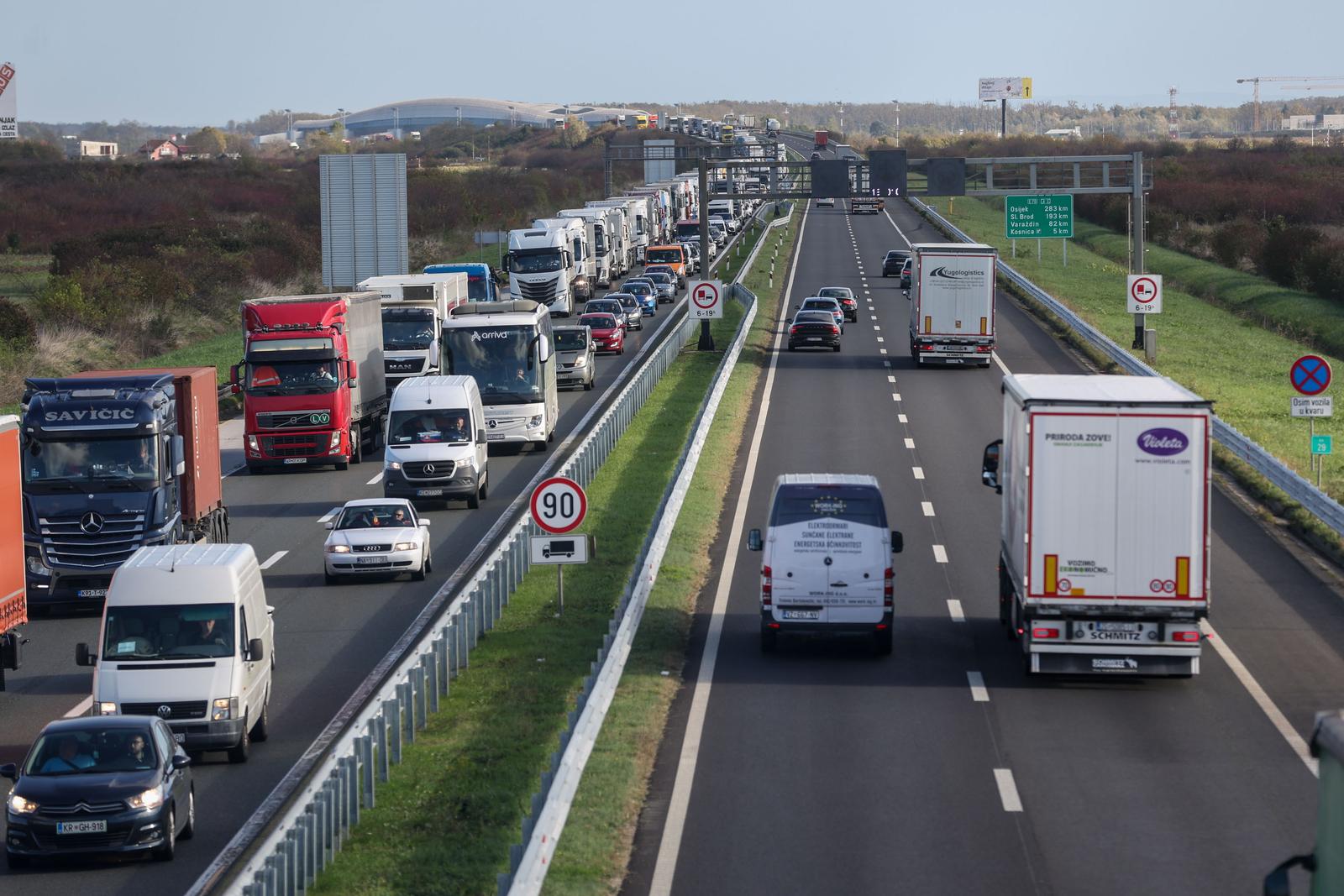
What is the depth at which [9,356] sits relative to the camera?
49125 millimetres

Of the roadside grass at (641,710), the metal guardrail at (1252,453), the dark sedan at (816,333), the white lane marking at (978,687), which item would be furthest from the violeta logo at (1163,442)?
the dark sedan at (816,333)

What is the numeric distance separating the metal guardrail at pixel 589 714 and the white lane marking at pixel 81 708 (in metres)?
6.13

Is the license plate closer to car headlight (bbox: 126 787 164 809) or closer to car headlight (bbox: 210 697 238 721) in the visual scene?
car headlight (bbox: 126 787 164 809)

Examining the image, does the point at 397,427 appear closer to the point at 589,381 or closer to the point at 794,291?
the point at 589,381

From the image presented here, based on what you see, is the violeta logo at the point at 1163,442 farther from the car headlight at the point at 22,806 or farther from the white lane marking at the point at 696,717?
the car headlight at the point at 22,806

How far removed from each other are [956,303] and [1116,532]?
31.3m

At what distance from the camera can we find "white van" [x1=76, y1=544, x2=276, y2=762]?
17.4m

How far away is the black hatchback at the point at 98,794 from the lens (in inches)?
566

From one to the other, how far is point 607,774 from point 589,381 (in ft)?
114

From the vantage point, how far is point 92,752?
591 inches

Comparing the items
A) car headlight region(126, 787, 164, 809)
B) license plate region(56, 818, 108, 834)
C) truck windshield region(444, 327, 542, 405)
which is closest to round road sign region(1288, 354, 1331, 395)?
truck windshield region(444, 327, 542, 405)

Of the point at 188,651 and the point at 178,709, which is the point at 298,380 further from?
the point at 178,709

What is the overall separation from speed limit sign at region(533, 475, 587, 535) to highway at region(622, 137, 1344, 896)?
2289 millimetres

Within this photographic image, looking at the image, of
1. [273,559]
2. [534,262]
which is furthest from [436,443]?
[534,262]
